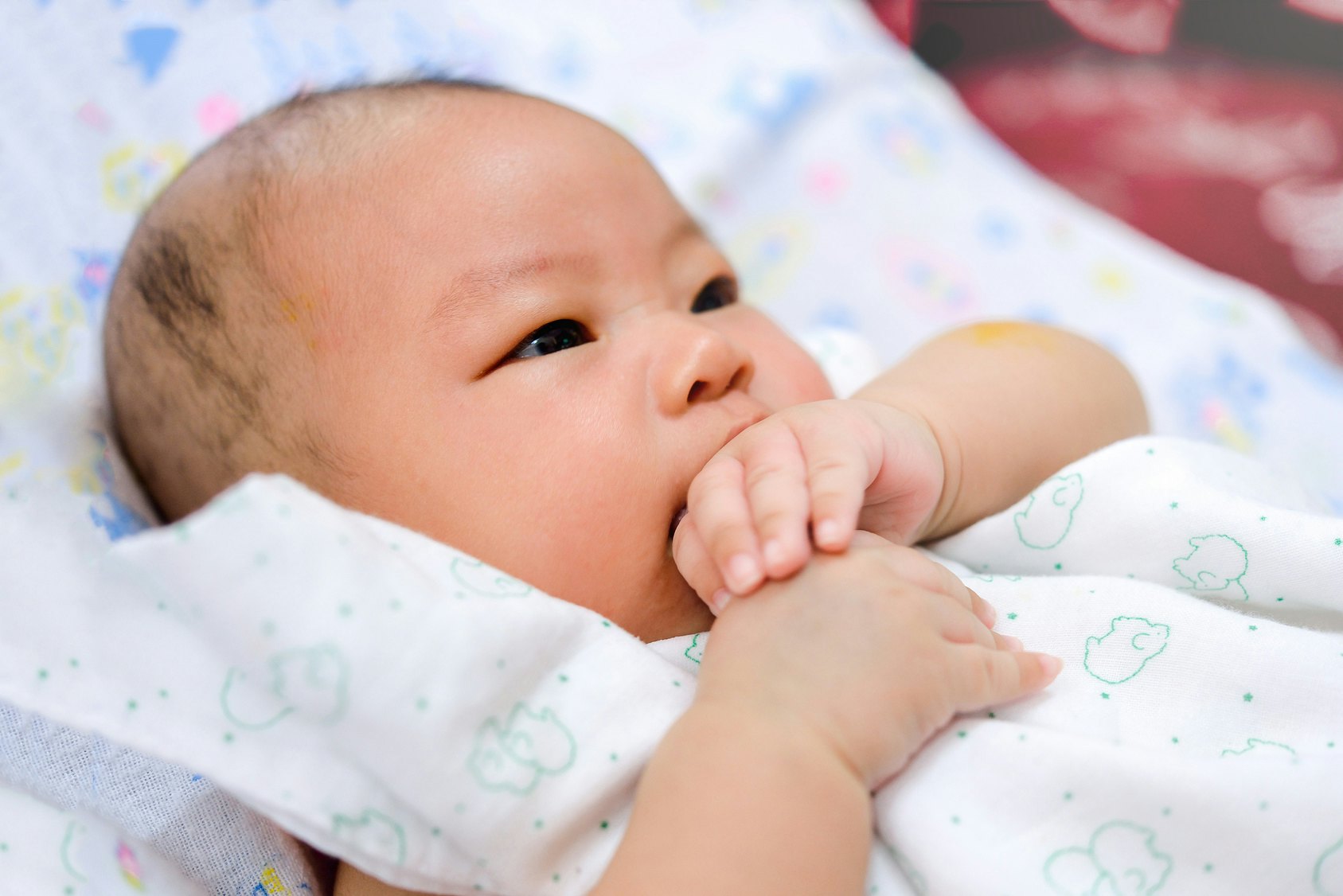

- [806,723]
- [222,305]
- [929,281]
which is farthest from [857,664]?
[929,281]

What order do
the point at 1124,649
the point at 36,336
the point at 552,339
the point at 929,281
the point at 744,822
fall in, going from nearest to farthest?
the point at 744,822 → the point at 1124,649 → the point at 552,339 → the point at 36,336 → the point at 929,281

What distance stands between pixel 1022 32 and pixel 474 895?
170 centimetres

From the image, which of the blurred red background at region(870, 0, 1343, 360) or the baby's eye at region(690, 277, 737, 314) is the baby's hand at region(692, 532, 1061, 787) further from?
the blurred red background at region(870, 0, 1343, 360)

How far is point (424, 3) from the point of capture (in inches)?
69.7

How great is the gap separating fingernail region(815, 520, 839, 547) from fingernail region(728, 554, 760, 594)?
0.05m

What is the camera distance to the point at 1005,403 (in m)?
1.11

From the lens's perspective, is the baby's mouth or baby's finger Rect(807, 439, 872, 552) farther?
the baby's mouth

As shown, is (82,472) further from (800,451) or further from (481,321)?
(800,451)

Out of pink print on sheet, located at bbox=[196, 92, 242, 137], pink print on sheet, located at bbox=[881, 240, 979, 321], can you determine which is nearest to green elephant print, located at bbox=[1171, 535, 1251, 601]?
pink print on sheet, located at bbox=[881, 240, 979, 321]

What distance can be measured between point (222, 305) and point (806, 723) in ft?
2.17

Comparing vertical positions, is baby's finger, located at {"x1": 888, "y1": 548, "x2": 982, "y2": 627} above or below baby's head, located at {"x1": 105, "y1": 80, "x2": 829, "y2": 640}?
below

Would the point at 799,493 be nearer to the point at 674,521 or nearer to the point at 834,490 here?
the point at 834,490

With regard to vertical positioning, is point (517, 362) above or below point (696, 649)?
above

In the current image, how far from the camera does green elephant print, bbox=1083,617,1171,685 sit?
87 cm
